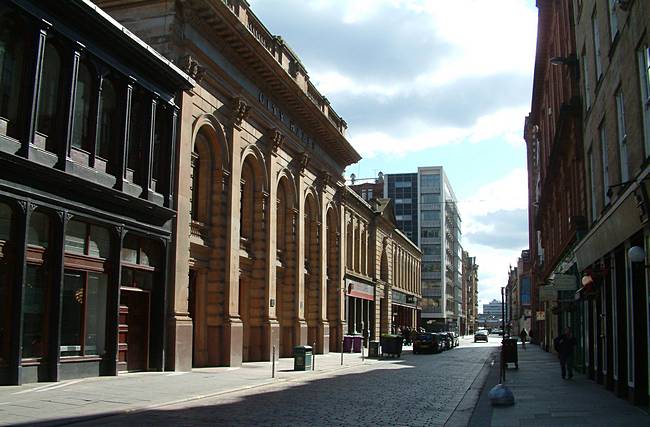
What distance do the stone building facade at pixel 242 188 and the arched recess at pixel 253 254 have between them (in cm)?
5

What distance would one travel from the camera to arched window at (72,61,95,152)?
63.2 feet

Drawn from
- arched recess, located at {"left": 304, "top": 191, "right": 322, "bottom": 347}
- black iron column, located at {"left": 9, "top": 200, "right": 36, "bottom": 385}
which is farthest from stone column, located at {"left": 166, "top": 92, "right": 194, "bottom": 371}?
arched recess, located at {"left": 304, "top": 191, "right": 322, "bottom": 347}

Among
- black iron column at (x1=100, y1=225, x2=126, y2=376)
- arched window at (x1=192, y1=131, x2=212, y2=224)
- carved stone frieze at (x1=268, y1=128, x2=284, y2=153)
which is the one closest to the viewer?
black iron column at (x1=100, y1=225, x2=126, y2=376)

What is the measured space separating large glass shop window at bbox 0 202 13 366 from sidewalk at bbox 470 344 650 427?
35.5 ft

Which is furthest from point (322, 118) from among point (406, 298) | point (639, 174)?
point (406, 298)

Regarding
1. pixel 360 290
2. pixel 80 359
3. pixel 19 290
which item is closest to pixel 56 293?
pixel 19 290

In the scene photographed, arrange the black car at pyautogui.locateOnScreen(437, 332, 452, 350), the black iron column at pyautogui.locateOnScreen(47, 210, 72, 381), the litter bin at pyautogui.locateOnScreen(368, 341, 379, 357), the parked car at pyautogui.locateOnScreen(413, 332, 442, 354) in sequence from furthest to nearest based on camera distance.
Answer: the black car at pyautogui.locateOnScreen(437, 332, 452, 350), the parked car at pyautogui.locateOnScreen(413, 332, 442, 354), the litter bin at pyautogui.locateOnScreen(368, 341, 379, 357), the black iron column at pyautogui.locateOnScreen(47, 210, 72, 381)

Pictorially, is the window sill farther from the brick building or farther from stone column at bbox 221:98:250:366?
the brick building

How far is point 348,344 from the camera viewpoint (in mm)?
43594

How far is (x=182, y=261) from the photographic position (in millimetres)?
23922

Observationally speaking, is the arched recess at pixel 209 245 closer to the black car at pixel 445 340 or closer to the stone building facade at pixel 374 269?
the stone building facade at pixel 374 269

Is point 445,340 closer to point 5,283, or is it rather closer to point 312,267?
point 312,267

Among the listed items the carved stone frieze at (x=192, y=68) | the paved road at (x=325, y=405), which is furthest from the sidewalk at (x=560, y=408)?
the carved stone frieze at (x=192, y=68)

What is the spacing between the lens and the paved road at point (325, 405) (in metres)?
12.6
